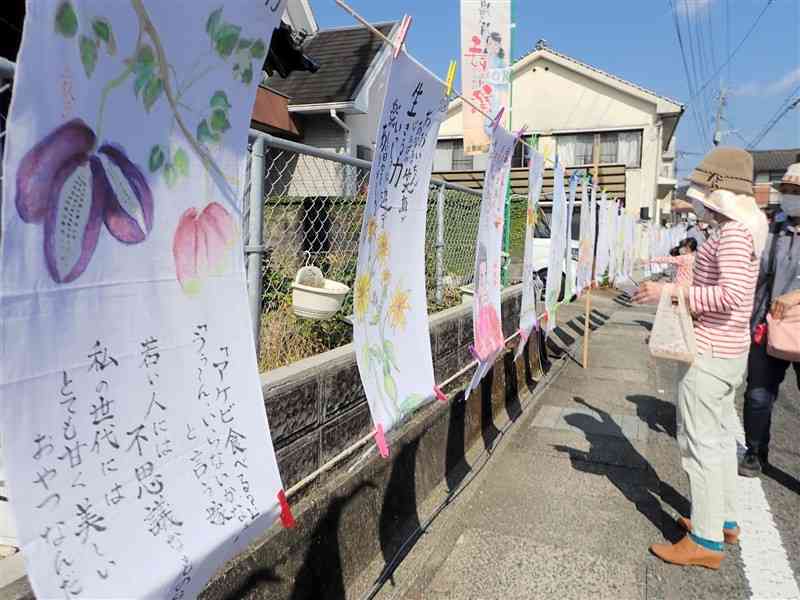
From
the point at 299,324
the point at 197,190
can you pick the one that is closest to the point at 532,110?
the point at 299,324

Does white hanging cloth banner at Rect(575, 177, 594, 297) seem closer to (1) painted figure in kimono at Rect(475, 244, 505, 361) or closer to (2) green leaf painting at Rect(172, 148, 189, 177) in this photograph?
(1) painted figure in kimono at Rect(475, 244, 505, 361)

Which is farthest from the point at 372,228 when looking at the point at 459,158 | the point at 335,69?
the point at 459,158

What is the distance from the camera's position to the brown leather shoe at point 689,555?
2.95 metres

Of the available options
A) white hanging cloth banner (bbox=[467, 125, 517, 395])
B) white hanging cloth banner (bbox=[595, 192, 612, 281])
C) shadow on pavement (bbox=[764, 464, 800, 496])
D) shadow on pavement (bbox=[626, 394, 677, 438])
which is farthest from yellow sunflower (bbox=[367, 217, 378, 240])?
white hanging cloth banner (bbox=[595, 192, 612, 281])

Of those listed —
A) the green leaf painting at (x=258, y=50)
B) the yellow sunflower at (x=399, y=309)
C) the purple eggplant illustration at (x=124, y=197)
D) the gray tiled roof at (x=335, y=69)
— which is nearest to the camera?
the purple eggplant illustration at (x=124, y=197)

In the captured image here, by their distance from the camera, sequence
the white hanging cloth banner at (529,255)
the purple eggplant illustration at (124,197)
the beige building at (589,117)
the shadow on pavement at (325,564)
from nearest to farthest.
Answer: the purple eggplant illustration at (124,197) < the shadow on pavement at (325,564) < the white hanging cloth banner at (529,255) < the beige building at (589,117)

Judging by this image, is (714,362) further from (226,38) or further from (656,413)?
(656,413)

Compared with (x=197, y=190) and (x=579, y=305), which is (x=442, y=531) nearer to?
(x=197, y=190)

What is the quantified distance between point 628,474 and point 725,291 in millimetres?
1796

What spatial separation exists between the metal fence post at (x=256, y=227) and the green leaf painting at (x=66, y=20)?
1.42 metres

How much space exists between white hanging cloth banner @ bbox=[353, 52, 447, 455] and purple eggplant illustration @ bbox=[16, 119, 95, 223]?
1.08 metres

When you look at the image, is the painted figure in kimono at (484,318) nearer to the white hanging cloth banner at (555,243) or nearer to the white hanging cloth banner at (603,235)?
the white hanging cloth banner at (555,243)

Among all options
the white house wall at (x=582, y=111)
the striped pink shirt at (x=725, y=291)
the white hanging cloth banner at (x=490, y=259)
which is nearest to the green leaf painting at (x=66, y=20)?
the white hanging cloth banner at (x=490, y=259)

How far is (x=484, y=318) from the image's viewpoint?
332cm
